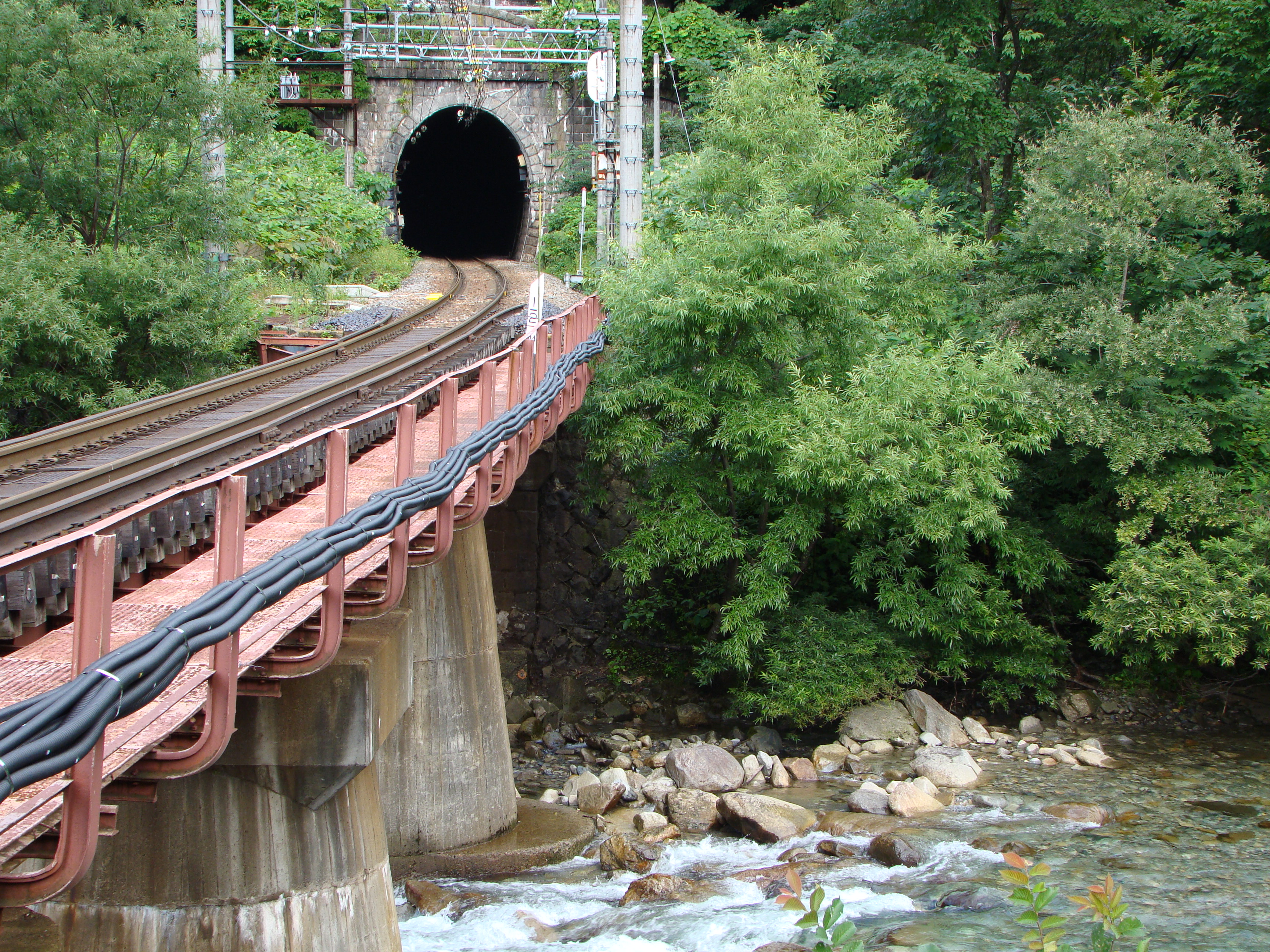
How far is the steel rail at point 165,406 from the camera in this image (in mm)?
9219

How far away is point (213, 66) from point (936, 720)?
14.6 m

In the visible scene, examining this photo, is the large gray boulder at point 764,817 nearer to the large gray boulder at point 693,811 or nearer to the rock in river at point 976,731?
the large gray boulder at point 693,811

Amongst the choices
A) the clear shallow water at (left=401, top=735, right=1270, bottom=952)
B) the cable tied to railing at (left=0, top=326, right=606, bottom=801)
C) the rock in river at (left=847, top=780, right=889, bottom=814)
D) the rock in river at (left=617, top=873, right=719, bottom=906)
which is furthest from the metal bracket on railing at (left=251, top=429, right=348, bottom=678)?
the rock in river at (left=847, top=780, right=889, bottom=814)

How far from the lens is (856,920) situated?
9539 millimetres

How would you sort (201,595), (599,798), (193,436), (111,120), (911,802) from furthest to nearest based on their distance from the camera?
(111,120), (599,798), (911,802), (193,436), (201,595)

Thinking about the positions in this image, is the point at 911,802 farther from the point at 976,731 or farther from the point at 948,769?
the point at 976,731

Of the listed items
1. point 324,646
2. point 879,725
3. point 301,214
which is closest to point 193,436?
point 324,646

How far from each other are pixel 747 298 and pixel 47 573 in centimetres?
1042

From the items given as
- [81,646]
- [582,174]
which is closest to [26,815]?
[81,646]

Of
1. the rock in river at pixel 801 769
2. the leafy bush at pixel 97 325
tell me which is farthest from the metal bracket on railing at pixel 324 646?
the leafy bush at pixel 97 325

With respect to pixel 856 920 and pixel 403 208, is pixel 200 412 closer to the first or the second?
pixel 856 920

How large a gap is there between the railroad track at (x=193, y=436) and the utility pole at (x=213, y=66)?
319 cm

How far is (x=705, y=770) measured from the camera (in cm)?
1336

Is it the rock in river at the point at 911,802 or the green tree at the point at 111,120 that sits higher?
the green tree at the point at 111,120
